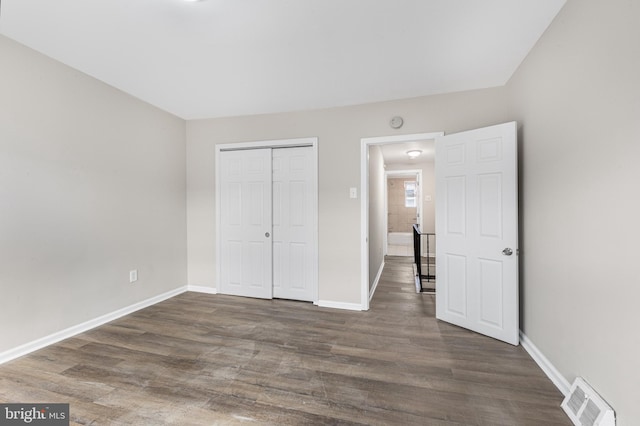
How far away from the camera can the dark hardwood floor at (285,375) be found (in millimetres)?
1612

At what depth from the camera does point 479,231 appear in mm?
2643

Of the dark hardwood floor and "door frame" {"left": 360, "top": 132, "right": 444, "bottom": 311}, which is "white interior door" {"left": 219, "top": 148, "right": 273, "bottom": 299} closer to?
the dark hardwood floor

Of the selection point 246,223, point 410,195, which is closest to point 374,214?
point 246,223

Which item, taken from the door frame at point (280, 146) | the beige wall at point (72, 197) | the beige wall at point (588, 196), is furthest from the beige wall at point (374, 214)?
the beige wall at point (72, 197)

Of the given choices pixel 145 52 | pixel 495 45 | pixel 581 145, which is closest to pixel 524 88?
pixel 495 45

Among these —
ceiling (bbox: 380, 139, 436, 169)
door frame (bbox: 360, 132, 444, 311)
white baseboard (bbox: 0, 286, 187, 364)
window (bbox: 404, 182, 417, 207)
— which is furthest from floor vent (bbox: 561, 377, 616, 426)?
window (bbox: 404, 182, 417, 207)

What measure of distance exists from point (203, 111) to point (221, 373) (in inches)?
127

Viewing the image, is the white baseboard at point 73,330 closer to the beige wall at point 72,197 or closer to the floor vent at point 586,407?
the beige wall at point 72,197

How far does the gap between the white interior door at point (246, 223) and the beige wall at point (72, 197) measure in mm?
781

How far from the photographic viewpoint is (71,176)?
2.57 metres

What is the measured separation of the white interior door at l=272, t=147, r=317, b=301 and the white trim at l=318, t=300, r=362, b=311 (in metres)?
0.16

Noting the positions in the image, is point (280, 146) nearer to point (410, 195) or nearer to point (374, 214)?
point (374, 214)

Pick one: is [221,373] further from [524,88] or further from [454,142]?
[524,88]

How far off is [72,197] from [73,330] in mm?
1309
